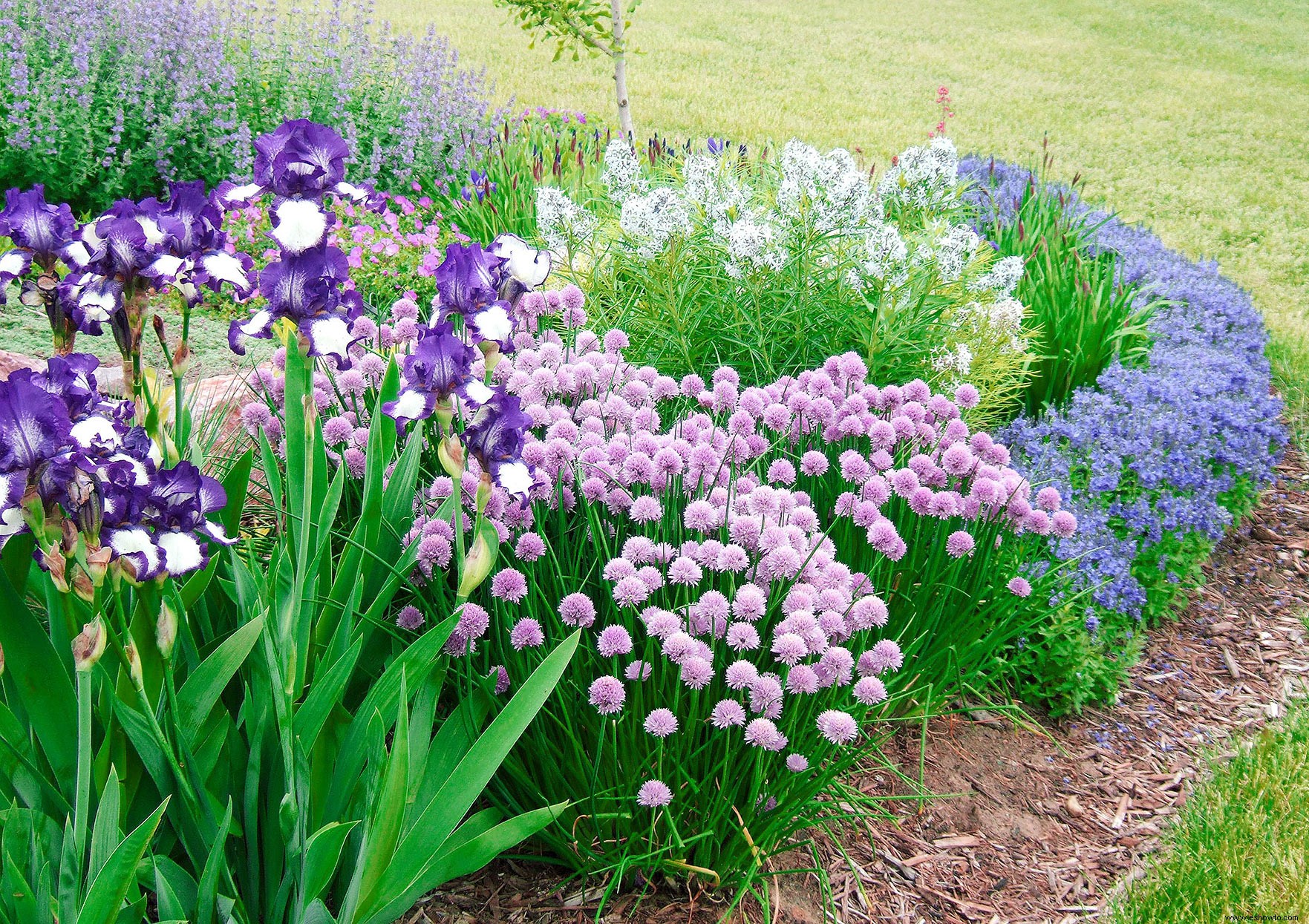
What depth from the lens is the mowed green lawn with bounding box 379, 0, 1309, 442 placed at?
32.2ft

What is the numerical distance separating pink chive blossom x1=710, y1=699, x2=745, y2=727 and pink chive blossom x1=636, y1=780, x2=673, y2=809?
0.16m

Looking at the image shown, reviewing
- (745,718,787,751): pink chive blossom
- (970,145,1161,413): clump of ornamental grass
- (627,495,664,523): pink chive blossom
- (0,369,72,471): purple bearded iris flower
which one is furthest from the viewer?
(970,145,1161,413): clump of ornamental grass

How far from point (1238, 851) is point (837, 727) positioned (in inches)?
52.2

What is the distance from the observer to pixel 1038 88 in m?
14.6

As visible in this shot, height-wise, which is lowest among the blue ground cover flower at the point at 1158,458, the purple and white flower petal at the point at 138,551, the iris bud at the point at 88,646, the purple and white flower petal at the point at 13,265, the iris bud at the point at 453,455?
the blue ground cover flower at the point at 1158,458

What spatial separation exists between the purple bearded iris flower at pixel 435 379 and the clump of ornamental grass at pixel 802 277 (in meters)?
2.03

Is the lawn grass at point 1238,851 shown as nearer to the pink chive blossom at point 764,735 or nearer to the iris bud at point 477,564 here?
the pink chive blossom at point 764,735

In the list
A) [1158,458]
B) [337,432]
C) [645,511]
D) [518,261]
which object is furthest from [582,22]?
Answer: [518,261]

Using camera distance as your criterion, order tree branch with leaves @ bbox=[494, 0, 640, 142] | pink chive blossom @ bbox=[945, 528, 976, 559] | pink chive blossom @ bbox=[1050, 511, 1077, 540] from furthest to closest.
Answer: tree branch with leaves @ bbox=[494, 0, 640, 142], pink chive blossom @ bbox=[1050, 511, 1077, 540], pink chive blossom @ bbox=[945, 528, 976, 559]

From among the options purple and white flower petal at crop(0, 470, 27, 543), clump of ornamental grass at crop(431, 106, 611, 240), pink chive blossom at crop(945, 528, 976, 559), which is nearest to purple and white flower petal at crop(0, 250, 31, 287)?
purple and white flower petal at crop(0, 470, 27, 543)

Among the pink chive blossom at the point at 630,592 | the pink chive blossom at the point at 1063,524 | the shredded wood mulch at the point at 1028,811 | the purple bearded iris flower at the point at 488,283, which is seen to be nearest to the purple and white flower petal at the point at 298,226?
the purple bearded iris flower at the point at 488,283

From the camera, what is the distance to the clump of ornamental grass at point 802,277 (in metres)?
3.75

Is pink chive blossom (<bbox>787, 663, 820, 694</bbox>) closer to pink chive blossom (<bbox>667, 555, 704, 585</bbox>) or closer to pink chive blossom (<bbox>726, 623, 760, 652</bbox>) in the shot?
pink chive blossom (<bbox>726, 623, 760, 652</bbox>)

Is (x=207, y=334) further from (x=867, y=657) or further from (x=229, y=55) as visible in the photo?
(x=867, y=657)
